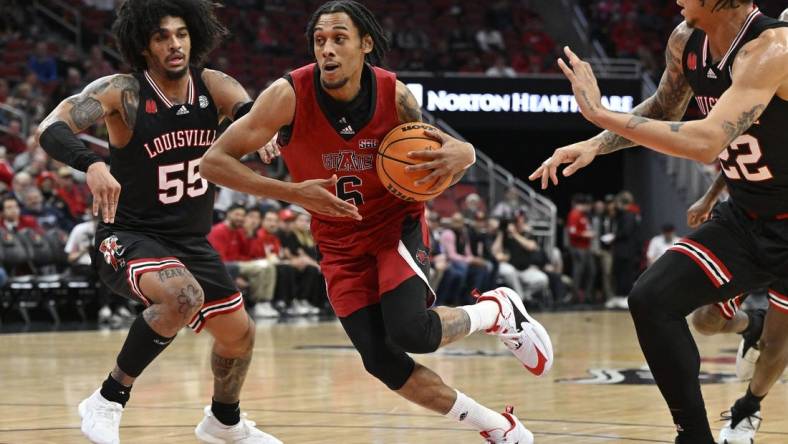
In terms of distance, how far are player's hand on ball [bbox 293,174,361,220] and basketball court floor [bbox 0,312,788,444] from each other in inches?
59.2

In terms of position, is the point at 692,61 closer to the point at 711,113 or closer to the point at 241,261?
the point at 711,113

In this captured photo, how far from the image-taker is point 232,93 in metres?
6.11

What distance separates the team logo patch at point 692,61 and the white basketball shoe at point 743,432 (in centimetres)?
171

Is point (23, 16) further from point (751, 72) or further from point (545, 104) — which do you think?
point (751, 72)

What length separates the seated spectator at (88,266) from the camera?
14164 millimetres

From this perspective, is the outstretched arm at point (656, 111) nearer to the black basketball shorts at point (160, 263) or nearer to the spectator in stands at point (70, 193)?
the black basketball shorts at point (160, 263)

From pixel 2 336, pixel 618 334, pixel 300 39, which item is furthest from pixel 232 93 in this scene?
pixel 300 39

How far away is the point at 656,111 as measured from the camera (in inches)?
218

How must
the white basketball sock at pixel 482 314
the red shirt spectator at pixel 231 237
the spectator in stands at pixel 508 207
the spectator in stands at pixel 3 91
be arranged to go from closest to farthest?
the white basketball sock at pixel 482 314
the red shirt spectator at pixel 231 237
the spectator in stands at pixel 3 91
the spectator in stands at pixel 508 207

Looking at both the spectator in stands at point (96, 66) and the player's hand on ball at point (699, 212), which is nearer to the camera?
the player's hand on ball at point (699, 212)

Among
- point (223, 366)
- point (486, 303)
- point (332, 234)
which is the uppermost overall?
point (332, 234)

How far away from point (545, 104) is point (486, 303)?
1798 cm

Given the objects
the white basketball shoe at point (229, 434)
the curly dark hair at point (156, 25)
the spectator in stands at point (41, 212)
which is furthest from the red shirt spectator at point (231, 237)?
the white basketball shoe at point (229, 434)

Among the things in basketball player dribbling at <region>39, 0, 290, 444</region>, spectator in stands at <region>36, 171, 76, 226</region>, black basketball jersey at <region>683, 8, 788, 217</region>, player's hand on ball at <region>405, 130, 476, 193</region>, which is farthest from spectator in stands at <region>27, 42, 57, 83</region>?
black basketball jersey at <region>683, 8, 788, 217</region>
